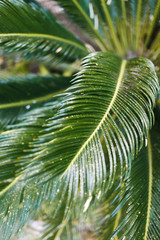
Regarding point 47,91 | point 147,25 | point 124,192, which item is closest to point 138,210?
point 124,192

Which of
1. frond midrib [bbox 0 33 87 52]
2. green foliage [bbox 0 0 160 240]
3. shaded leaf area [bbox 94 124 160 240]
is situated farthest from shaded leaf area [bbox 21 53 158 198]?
frond midrib [bbox 0 33 87 52]

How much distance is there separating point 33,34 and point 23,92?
0.36 m

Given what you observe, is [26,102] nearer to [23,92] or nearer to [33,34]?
[23,92]

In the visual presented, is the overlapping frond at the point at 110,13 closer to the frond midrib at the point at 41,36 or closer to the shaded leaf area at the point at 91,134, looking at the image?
the frond midrib at the point at 41,36

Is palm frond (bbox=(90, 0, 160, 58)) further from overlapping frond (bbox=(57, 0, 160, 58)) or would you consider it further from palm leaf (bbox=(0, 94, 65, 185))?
palm leaf (bbox=(0, 94, 65, 185))

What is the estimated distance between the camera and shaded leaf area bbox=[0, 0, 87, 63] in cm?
87

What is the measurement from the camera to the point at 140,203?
76cm

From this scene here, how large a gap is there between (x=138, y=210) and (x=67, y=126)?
1.28 feet

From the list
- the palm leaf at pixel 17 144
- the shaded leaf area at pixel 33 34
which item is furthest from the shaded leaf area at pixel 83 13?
the palm leaf at pixel 17 144

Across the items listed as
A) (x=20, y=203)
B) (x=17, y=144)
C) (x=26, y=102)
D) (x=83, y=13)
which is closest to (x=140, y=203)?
(x=20, y=203)

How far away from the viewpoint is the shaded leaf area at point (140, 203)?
0.71 m

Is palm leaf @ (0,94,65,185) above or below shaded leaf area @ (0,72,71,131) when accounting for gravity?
below

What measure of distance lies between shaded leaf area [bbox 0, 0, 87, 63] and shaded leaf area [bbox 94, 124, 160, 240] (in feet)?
2.18

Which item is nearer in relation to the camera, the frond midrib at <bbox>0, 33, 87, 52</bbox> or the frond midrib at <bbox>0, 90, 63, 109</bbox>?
the frond midrib at <bbox>0, 33, 87, 52</bbox>
